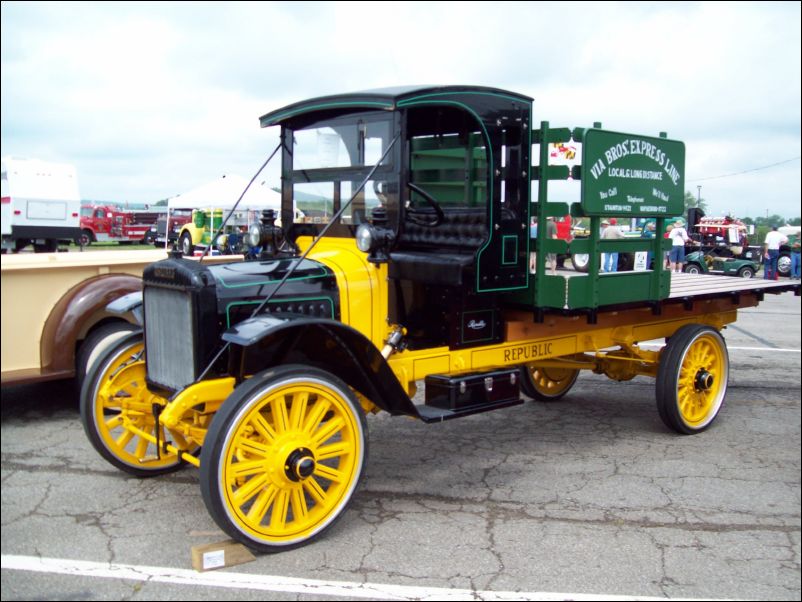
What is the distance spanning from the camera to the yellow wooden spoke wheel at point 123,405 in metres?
4.42

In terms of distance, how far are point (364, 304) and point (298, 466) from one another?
3.49 feet

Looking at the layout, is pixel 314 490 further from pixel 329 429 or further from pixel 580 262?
pixel 580 262

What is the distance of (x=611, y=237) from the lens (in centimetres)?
528

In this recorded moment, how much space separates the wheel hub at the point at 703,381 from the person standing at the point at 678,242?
3.02 ft

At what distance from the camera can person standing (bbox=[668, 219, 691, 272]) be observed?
6.56 meters

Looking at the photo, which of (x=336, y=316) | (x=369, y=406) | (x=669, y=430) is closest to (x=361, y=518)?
(x=369, y=406)

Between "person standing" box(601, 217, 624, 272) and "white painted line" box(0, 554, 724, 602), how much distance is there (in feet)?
8.61

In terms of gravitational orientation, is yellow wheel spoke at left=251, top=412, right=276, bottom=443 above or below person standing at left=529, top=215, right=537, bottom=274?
below

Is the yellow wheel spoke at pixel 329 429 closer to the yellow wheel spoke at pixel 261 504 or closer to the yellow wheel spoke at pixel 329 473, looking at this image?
the yellow wheel spoke at pixel 329 473

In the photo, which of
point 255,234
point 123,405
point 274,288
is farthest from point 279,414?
point 255,234

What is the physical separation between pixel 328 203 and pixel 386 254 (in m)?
0.80

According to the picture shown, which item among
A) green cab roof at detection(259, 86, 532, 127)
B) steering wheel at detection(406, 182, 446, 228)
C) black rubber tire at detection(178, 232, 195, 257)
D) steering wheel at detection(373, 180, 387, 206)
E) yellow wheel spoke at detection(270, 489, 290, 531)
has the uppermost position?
green cab roof at detection(259, 86, 532, 127)

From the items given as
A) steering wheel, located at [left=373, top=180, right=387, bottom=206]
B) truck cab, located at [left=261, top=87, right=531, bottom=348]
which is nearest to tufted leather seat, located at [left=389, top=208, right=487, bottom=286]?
truck cab, located at [left=261, top=87, right=531, bottom=348]

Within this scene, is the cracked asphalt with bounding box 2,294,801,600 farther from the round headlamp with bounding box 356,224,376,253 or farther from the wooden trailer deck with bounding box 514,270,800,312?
the round headlamp with bounding box 356,224,376,253
